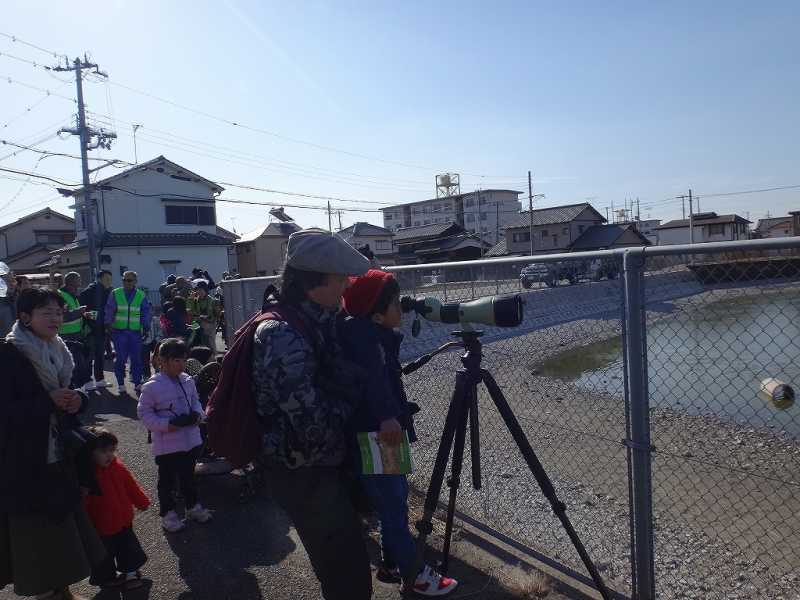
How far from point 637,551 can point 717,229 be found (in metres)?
67.5

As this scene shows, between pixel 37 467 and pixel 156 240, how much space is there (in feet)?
96.4

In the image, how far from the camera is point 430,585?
3.04m

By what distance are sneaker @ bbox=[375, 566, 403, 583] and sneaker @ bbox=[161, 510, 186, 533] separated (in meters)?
1.56

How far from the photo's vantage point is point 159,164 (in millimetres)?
30797

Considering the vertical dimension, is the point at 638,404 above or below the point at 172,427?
above

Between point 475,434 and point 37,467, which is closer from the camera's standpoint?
point 37,467

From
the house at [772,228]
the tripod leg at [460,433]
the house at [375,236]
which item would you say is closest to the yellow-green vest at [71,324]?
the tripod leg at [460,433]

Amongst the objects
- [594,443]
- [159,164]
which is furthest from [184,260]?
[594,443]

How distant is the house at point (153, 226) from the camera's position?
95.3ft

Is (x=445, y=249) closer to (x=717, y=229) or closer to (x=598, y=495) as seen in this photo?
(x=717, y=229)

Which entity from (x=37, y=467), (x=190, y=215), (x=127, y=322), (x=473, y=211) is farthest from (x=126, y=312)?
(x=473, y=211)

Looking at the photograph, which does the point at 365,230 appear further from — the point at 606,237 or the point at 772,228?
the point at 772,228

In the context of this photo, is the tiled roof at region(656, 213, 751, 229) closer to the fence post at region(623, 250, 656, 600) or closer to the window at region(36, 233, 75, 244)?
the window at region(36, 233, 75, 244)

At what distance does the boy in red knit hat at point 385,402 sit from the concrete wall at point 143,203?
30112 mm
